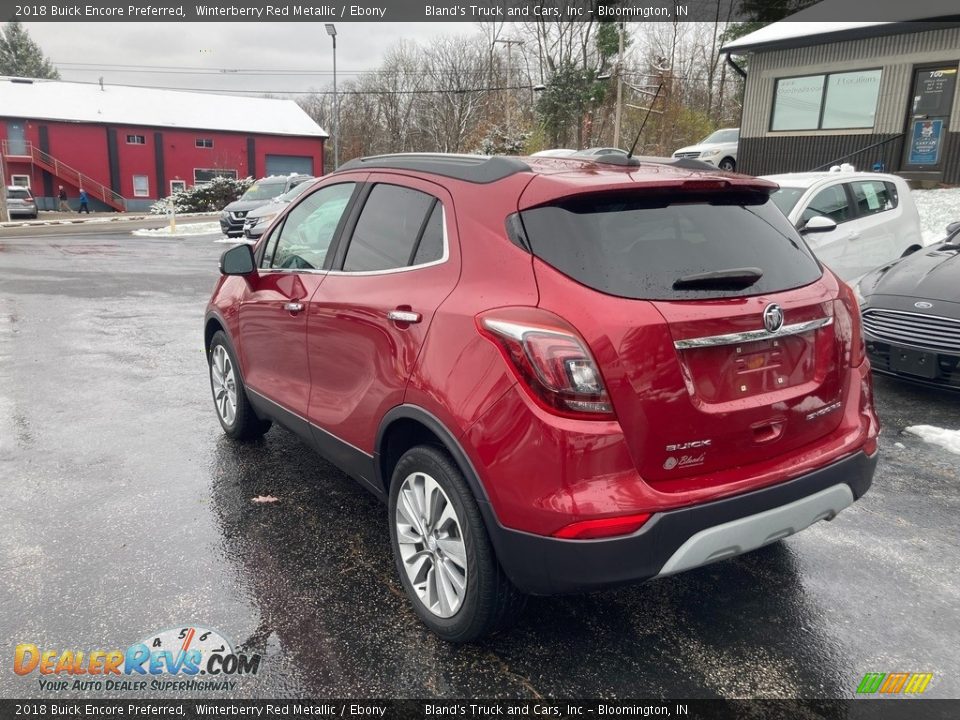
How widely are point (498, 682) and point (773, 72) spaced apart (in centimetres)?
2040

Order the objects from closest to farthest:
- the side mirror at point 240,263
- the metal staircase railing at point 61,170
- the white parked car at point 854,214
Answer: the side mirror at point 240,263 < the white parked car at point 854,214 < the metal staircase railing at point 61,170

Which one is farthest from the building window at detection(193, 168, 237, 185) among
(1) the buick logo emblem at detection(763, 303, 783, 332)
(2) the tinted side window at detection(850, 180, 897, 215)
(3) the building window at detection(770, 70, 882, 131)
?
(1) the buick logo emblem at detection(763, 303, 783, 332)

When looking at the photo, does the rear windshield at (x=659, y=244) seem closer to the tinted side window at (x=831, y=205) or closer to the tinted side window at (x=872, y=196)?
the tinted side window at (x=831, y=205)

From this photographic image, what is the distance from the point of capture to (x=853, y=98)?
A: 18.0 m

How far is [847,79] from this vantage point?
18.0m

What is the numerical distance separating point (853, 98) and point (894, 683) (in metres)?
18.8

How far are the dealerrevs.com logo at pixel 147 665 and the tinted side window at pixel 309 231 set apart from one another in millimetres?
1815

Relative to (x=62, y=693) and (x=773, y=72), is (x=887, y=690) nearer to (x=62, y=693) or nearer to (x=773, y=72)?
(x=62, y=693)

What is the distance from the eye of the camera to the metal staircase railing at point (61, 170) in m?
44.3

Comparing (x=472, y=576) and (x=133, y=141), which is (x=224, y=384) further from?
(x=133, y=141)

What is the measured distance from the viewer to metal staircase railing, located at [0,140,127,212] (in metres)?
44.3

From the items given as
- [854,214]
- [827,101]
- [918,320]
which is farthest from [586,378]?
[827,101]

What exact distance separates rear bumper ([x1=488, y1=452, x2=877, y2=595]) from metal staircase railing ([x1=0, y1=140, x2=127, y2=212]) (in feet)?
167

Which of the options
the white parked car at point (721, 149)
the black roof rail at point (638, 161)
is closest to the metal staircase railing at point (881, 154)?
the white parked car at point (721, 149)
